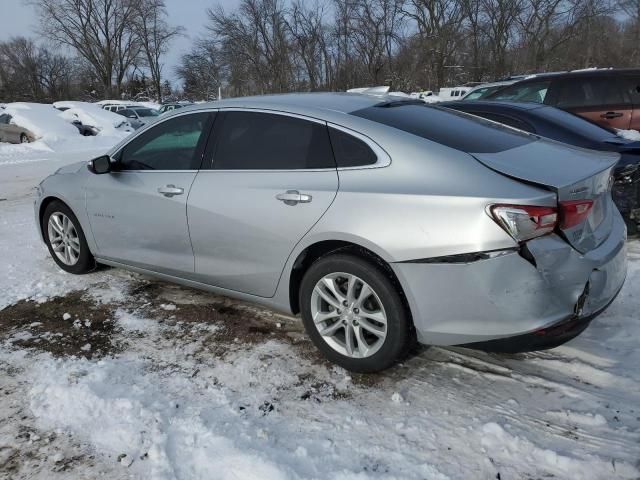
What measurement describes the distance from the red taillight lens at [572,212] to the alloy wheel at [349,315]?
101 cm

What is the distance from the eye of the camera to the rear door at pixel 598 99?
285 inches

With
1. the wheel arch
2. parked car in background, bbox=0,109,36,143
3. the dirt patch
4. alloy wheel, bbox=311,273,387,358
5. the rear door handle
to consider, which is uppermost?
parked car in background, bbox=0,109,36,143

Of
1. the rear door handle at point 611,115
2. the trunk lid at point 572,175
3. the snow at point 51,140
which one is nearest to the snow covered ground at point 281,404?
the trunk lid at point 572,175

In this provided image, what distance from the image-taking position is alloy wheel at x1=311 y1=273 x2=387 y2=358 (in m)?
2.98

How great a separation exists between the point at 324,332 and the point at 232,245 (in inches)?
32.9

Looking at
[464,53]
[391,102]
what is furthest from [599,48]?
[391,102]

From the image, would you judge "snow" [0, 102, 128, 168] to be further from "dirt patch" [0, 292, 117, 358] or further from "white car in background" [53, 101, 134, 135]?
"dirt patch" [0, 292, 117, 358]

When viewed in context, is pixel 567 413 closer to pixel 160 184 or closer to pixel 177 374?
pixel 177 374

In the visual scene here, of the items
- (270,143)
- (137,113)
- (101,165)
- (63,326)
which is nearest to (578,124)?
(270,143)

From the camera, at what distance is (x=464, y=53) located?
5141cm

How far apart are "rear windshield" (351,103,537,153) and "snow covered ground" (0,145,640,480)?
1.28 meters

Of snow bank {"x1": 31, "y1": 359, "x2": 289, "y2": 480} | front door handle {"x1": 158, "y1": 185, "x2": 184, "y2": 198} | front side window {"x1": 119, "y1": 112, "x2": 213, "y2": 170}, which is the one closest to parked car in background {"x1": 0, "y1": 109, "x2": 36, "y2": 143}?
front side window {"x1": 119, "y1": 112, "x2": 213, "y2": 170}

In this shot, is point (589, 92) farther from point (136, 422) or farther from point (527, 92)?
point (136, 422)

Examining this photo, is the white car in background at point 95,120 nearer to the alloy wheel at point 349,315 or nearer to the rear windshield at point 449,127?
the rear windshield at point 449,127
